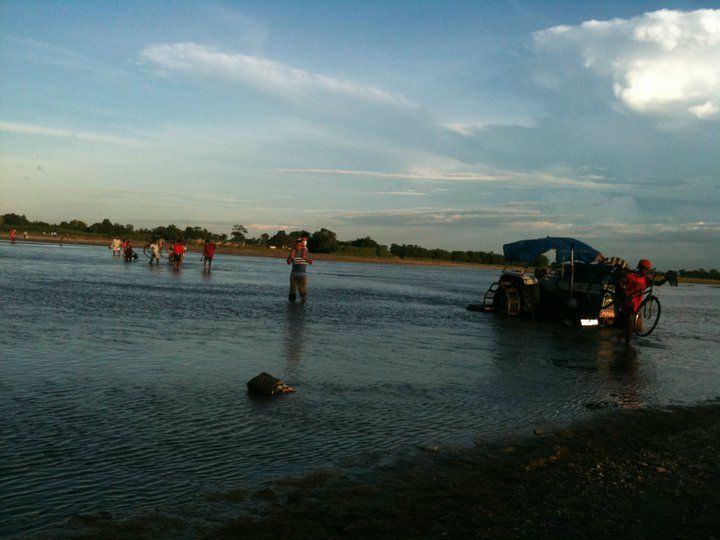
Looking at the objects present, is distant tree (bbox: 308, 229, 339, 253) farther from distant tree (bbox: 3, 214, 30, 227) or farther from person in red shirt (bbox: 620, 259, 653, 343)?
person in red shirt (bbox: 620, 259, 653, 343)

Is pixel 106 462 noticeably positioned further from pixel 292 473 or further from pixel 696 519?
pixel 696 519

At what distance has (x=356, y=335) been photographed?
13109 mm

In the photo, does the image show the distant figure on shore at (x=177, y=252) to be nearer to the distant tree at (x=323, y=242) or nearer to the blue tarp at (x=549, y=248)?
the blue tarp at (x=549, y=248)

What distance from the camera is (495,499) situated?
174 inches

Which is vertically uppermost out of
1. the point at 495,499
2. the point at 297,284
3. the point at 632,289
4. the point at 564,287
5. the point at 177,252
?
the point at 177,252

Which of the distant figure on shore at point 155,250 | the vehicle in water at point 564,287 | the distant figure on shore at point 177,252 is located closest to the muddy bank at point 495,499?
the vehicle in water at point 564,287

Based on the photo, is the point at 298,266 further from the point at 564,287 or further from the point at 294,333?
the point at 564,287

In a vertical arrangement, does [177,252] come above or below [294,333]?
above

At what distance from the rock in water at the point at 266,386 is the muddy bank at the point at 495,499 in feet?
7.72

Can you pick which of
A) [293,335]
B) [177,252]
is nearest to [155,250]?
[177,252]

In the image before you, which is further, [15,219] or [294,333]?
[15,219]

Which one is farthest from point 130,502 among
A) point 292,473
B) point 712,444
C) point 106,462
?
point 712,444

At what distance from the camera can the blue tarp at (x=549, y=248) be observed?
65.5 feet

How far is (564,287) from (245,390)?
14005 millimetres
